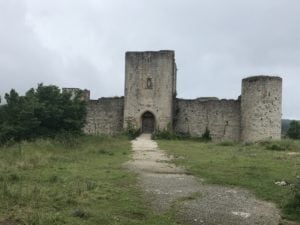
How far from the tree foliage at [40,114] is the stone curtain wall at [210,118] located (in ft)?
29.8

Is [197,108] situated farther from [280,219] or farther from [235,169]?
[280,219]

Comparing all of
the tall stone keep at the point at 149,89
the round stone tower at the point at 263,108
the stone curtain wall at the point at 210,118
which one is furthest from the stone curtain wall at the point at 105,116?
the round stone tower at the point at 263,108

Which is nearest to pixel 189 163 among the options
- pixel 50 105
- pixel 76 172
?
pixel 76 172

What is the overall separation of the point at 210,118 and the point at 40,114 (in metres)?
13.1

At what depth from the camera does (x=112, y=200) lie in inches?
400

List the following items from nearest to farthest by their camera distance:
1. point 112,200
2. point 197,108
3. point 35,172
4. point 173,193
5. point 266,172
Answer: point 112,200
point 173,193
point 35,172
point 266,172
point 197,108

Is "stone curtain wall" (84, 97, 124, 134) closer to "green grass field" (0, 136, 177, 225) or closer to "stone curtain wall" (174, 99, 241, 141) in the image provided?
"stone curtain wall" (174, 99, 241, 141)

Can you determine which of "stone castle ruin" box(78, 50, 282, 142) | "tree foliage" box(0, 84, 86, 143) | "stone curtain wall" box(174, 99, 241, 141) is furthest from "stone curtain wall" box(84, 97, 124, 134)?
"tree foliage" box(0, 84, 86, 143)

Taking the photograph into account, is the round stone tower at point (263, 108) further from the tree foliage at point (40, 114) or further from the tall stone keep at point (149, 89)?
the tree foliage at point (40, 114)

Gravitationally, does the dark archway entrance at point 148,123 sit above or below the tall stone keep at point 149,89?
below

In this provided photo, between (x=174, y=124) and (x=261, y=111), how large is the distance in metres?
6.07

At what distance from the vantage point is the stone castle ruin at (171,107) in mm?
33625

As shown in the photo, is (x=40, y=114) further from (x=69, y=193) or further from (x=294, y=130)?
(x=294, y=130)

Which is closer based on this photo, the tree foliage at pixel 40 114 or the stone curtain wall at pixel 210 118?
the tree foliage at pixel 40 114
